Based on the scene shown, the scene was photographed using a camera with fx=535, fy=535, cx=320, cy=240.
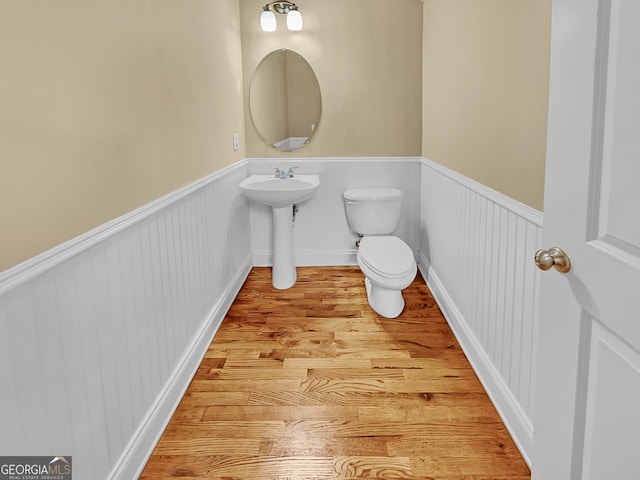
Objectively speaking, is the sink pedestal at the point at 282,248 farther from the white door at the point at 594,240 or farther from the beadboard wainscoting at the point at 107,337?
the white door at the point at 594,240

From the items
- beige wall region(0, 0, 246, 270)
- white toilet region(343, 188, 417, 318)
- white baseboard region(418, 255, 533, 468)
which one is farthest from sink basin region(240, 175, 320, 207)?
white baseboard region(418, 255, 533, 468)

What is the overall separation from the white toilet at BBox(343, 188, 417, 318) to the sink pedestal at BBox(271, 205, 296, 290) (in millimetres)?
485

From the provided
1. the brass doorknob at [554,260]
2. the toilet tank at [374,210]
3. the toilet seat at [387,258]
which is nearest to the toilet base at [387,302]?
the toilet seat at [387,258]

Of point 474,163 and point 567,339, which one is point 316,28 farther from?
point 567,339

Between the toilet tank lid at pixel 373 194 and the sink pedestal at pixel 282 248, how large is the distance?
0.45m

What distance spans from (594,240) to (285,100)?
10.6 ft

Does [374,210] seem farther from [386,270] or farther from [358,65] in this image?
[358,65]

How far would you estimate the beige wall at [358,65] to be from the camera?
382 cm

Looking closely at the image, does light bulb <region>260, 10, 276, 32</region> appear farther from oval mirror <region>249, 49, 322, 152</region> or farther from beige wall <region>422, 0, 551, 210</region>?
beige wall <region>422, 0, 551, 210</region>

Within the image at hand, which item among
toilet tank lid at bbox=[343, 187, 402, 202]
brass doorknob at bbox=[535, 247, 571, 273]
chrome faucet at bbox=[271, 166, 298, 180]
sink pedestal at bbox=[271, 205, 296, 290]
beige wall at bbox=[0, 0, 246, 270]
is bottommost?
sink pedestal at bbox=[271, 205, 296, 290]

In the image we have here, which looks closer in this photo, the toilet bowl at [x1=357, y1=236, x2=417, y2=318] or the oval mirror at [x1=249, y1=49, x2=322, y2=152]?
the toilet bowl at [x1=357, y1=236, x2=417, y2=318]

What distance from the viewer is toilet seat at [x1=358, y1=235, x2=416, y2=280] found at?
2.95m

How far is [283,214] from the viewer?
368 cm

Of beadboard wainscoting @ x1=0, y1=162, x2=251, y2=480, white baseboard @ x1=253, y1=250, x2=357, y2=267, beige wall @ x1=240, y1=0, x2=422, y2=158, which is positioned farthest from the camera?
white baseboard @ x1=253, y1=250, x2=357, y2=267
